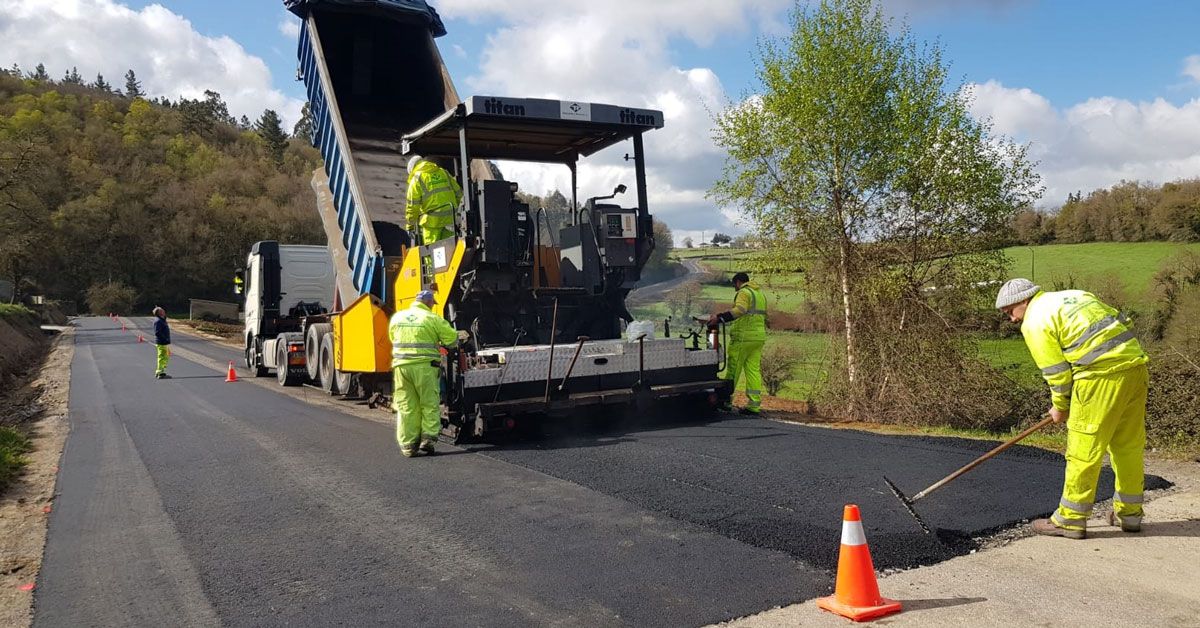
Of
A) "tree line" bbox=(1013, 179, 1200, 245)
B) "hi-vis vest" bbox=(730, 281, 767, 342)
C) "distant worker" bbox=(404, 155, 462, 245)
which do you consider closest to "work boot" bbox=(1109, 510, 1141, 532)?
"hi-vis vest" bbox=(730, 281, 767, 342)

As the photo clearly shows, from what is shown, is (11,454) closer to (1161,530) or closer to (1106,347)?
(1106,347)

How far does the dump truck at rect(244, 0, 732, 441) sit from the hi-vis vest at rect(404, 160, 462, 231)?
175 millimetres

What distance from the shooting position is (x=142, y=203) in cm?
5738

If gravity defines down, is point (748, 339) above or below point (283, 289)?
below

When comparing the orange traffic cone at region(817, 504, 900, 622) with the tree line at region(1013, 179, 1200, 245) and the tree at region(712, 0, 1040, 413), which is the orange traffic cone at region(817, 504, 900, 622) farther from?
the tree line at region(1013, 179, 1200, 245)

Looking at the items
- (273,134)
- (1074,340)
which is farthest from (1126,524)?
(273,134)

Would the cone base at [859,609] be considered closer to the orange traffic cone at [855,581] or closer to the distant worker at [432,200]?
the orange traffic cone at [855,581]

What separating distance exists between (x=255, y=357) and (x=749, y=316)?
9.92m

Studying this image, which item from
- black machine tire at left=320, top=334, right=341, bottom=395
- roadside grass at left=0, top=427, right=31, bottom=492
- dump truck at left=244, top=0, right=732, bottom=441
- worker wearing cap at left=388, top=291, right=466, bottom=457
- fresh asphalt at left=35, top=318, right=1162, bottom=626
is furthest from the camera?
→ black machine tire at left=320, top=334, right=341, bottom=395

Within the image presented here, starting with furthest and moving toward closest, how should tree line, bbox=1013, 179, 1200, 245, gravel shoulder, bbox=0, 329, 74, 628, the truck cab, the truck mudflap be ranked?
tree line, bbox=1013, 179, 1200, 245 < the truck cab < the truck mudflap < gravel shoulder, bbox=0, 329, 74, 628

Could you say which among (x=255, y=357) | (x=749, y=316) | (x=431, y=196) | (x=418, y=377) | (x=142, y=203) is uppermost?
(x=142, y=203)

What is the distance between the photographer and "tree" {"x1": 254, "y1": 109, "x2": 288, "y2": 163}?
8125 centimetres

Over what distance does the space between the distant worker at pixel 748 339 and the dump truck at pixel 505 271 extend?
0.54m

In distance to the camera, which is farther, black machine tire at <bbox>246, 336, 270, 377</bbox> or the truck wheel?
black machine tire at <bbox>246, 336, 270, 377</bbox>
